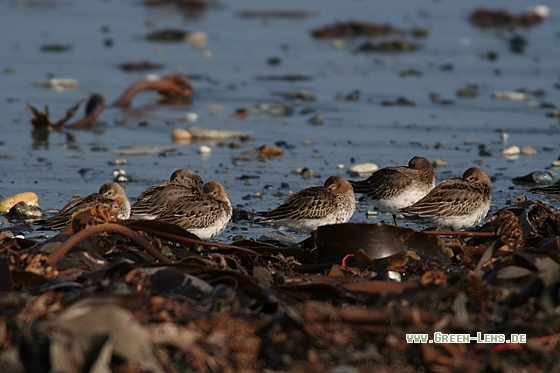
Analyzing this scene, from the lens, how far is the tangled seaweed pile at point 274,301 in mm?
3010

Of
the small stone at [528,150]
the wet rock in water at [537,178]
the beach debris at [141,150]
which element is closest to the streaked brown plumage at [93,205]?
the beach debris at [141,150]

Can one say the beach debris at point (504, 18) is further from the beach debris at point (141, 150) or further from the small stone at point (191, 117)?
the beach debris at point (141, 150)

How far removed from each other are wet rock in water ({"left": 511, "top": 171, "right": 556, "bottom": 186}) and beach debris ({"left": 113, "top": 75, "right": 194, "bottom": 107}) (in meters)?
5.81

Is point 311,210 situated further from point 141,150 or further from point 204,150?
point 141,150

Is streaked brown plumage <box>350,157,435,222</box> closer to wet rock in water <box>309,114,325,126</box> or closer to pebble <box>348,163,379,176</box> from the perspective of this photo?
pebble <box>348,163,379,176</box>

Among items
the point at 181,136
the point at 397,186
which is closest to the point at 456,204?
the point at 397,186

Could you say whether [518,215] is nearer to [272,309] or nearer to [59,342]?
[272,309]

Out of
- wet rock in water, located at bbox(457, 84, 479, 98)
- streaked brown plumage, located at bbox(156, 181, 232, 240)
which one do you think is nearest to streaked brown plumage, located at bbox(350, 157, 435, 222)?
streaked brown plumage, located at bbox(156, 181, 232, 240)

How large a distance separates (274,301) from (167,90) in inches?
356

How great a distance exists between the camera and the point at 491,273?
4.03 meters

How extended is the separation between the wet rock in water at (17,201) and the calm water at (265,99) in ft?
0.54

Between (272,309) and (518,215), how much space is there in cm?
226

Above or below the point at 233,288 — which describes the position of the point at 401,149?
below

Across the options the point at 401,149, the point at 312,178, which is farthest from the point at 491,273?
the point at 401,149
